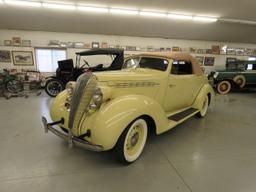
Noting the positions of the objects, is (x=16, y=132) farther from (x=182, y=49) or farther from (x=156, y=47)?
(x=182, y=49)

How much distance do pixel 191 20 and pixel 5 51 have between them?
296 inches

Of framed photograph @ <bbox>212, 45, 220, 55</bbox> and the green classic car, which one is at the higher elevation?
framed photograph @ <bbox>212, 45, 220, 55</bbox>

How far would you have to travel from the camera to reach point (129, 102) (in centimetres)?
206

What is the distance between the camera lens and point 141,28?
729 cm

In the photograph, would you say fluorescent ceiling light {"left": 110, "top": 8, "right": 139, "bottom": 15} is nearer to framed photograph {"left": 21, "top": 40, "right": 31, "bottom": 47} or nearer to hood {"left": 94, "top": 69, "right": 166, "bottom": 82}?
hood {"left": 94, "top": 69, "right": 166, "bottom": 82}

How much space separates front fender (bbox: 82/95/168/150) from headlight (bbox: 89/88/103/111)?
0.06 metres

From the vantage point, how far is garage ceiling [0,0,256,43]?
5316 millimetres

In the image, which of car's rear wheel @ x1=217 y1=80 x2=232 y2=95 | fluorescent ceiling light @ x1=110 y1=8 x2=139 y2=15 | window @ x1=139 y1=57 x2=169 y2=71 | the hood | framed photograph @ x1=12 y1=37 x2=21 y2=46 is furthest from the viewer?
car's rear wheel @ x1=217 y1=80 x2=232 y2=95

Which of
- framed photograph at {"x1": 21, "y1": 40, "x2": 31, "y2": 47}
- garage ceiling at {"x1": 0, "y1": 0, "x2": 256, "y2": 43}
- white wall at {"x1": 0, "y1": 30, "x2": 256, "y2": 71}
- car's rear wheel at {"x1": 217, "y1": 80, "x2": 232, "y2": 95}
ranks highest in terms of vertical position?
garage ceiling at {"x1": 0, "y1": 0, "x2": 256, "y2": 43}

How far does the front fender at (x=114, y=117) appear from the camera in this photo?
1828 millimetres

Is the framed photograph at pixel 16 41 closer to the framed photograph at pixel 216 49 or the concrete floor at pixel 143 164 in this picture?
the concrete floor at pixel 143 164

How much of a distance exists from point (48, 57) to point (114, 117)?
685cm

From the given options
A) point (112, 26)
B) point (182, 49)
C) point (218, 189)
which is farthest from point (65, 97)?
point (182, 49)

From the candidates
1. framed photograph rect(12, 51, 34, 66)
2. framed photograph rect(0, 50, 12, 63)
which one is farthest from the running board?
framed photograph rect(0, 50, 12, 63)
